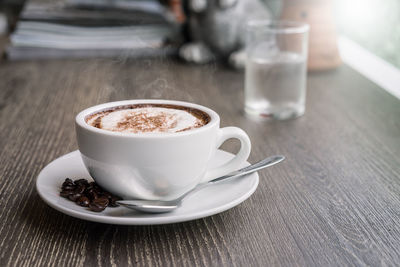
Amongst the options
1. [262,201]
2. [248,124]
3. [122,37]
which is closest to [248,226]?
[262,201]

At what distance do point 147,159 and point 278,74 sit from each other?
74cm

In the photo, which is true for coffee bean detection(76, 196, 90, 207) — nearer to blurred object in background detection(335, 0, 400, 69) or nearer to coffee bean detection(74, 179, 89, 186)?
coffee bean detection(74, 179, 89, 186)

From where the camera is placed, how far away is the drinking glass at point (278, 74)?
1.37 m

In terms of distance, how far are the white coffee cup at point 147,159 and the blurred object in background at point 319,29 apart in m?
1.03

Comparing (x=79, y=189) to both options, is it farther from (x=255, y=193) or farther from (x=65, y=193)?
(x=255, y=193)

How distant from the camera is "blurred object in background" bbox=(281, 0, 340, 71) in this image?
1.73 m

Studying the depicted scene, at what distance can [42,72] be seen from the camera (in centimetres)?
174

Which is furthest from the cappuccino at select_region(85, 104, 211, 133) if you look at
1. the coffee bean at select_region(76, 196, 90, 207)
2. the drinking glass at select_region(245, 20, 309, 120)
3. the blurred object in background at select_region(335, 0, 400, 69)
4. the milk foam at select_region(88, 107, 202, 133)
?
the blurred object in background at select_region(335, 0, 400, 69)

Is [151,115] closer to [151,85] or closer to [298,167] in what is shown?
[298,167]

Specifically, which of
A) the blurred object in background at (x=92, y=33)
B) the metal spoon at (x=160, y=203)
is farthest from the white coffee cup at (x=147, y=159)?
the blurred object in background at (x=92, y=33)

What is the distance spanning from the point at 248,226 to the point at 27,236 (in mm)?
297

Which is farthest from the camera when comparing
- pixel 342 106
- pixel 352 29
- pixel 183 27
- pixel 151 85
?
pixel 183 27

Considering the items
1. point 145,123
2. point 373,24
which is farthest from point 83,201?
point 373,24

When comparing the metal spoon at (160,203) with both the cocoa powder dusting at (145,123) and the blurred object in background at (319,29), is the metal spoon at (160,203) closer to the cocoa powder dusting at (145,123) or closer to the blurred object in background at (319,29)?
the cocoa powder dusting at (145,123)
